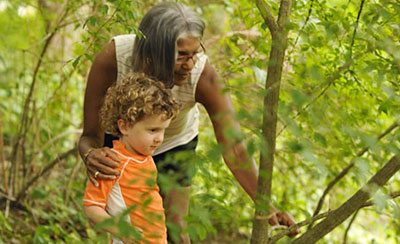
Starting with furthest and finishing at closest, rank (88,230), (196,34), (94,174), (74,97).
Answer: (74,97), (88,230), (196,34), (94,174)

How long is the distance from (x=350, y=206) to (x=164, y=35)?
1.08 metres

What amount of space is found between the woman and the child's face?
0.10m

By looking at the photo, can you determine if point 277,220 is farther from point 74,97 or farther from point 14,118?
point 14,118

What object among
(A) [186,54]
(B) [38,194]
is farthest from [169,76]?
(B) [38,194]

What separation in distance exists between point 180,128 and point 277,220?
0.92 m

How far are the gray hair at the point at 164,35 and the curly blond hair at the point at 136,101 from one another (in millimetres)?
91

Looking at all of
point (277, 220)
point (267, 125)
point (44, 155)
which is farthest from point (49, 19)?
point (267, 125)

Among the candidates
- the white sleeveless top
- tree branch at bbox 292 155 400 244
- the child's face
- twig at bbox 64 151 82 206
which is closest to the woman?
the white sleeveless top

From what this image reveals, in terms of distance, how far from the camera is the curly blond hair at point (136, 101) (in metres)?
2.31

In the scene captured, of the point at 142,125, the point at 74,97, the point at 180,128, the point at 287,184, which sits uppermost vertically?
the point at 142,125

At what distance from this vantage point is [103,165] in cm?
230

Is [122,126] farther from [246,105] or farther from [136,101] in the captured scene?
[246,105]

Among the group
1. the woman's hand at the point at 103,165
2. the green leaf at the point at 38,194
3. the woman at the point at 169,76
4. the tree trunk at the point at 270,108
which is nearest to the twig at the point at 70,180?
the green leaf at the point at 38,194

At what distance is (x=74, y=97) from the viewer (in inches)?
203
